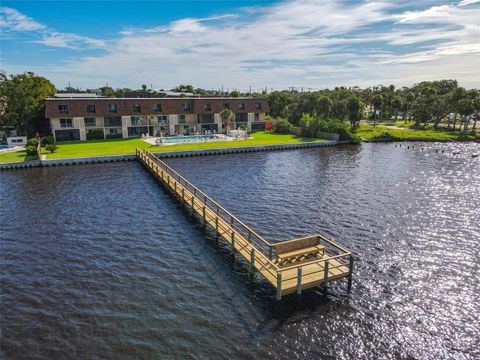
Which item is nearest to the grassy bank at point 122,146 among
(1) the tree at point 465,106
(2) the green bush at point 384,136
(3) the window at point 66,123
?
(3) the window at point 66,123

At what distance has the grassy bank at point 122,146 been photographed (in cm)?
5681

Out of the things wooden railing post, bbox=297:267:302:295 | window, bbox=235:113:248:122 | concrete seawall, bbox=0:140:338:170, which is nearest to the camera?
wooden railing post, bbox=297:267:302:295

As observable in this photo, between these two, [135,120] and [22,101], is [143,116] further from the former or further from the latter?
[22,101]

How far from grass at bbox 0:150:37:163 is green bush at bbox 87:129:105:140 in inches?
577

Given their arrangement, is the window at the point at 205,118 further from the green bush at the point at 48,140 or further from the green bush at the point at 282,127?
the green bush at the point at 48,140

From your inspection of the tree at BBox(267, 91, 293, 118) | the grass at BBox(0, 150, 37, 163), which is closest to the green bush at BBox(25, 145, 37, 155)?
the grass at BBox(0, 150, 37, 163)

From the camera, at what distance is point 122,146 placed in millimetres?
65312

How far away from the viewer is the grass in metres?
52.4

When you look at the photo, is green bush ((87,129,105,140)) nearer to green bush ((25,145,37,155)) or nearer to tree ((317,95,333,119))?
green bush ((25,145,37,155))

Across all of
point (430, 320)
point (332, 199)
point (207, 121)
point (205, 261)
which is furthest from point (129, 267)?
point (207, 121)

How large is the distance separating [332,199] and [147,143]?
1738 inches

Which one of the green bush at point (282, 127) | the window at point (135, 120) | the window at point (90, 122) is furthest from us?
the green bush at point (282, 127)

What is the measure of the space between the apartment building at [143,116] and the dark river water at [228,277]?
3168 centimetres

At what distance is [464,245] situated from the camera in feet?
81.8
